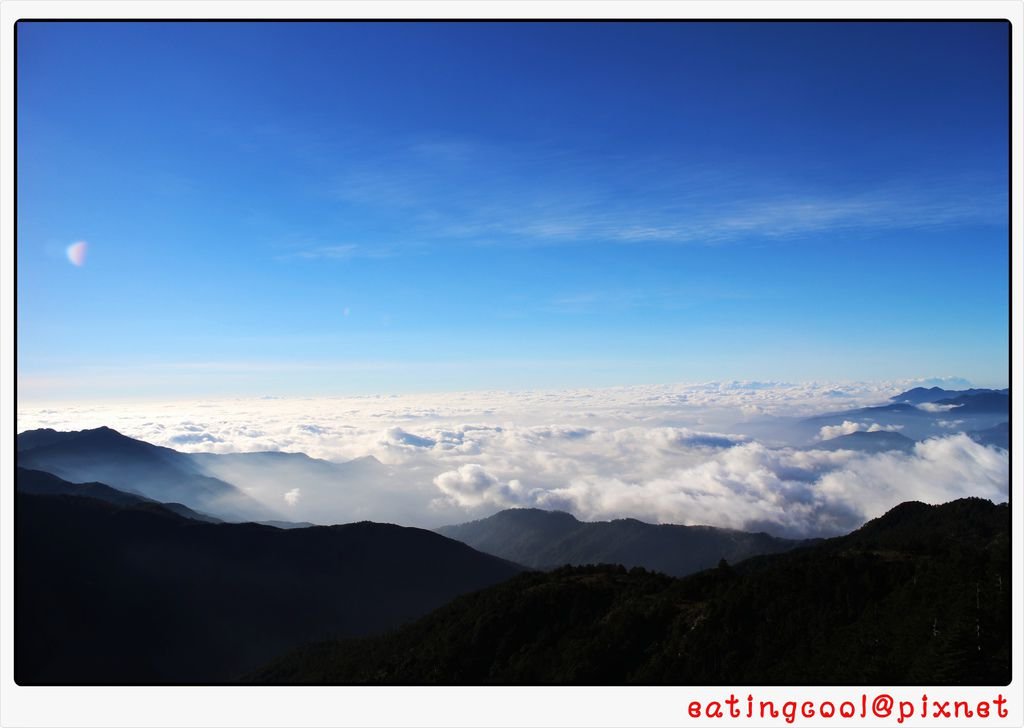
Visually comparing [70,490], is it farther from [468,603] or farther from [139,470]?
[468,603]

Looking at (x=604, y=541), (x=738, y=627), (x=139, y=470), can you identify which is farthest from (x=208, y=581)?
(x=139, y=470)

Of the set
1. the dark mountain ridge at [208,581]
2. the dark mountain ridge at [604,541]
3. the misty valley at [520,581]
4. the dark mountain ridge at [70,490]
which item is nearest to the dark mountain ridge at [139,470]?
the misty valley at [520,581]

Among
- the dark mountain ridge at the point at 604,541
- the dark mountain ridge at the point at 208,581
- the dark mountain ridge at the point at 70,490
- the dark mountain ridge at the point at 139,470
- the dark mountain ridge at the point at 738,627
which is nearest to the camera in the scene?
the dark mountain ridge at the point at 738,627

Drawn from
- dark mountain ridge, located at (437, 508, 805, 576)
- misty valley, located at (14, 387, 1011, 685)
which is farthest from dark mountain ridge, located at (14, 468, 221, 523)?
dark mountain ridge, located at (437, 508, 805, 576)

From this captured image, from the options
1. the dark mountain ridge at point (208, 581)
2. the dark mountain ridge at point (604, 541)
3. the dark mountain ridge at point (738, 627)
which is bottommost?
the dark mountain ridge at point (604, 541)

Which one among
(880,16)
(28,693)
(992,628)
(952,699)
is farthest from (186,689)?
(992,628)

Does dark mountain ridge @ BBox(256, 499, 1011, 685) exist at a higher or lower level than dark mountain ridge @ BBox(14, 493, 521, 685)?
higher

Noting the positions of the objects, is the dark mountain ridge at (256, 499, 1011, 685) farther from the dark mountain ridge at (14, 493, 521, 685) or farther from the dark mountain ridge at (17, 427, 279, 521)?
the dark mountain ridge at (17, 427, 279, 521)

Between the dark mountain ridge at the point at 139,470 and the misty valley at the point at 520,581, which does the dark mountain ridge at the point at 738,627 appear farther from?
the dark mountain ridge at the point at 139,470

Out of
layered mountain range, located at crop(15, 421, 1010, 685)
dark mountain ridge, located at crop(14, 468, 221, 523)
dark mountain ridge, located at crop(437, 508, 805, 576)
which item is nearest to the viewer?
layered mountain range, located at crop(15, 421, 1010, 685)

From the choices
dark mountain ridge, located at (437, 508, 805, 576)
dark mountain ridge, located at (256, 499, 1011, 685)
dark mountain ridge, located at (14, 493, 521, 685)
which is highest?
dark mountain ridge, located at (256, 499, 1011, 685)

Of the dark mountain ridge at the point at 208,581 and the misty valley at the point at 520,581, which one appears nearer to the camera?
the misty valley at the point at 520,581

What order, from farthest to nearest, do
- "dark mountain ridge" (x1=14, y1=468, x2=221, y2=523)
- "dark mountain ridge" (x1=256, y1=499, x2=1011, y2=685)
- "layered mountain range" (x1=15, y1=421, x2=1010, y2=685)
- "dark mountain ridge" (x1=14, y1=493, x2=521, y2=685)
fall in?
1. "dark mountain ridge" (x1=14, y1=468, x2=221, y2=523)
2. "dark mountain ridge" (x1=14, y1=493, x2=521, y2=685)
3. "layered mountain range" (x1=15, y1=421, x2=1010, y2=685)
4. "dark mountain ridge" (x1=256, y1=499, x2=1011, y2=685)
